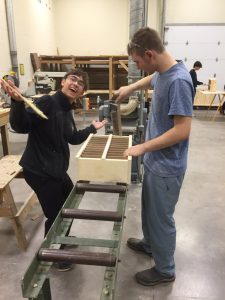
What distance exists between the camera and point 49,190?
1.73 metres

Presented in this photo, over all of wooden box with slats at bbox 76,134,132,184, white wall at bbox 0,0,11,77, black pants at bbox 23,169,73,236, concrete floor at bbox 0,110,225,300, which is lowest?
concrete floor at bbox 0,110,225,300

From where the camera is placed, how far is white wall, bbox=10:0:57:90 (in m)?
5.48

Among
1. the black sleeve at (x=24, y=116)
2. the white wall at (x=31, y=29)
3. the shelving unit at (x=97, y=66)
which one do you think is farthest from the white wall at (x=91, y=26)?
the black sleeve at (x=24, y=116)


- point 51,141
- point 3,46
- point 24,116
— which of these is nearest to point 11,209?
point 51,141

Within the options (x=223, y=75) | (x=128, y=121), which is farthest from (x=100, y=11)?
(x=128, y=121)

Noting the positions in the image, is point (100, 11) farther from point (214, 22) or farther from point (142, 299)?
point (142, 299)

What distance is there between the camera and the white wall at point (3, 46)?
4.78 m

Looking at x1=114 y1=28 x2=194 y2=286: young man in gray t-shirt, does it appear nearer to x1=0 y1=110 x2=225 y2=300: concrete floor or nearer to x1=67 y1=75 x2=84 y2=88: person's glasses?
x1=0 y1=110 x2=225 y2=300: concrete floor

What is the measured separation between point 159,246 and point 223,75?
25.3 ft

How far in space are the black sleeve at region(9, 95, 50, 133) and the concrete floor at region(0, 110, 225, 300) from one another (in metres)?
1.05

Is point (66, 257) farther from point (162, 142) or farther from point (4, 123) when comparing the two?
point (4, 123)

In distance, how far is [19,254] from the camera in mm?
2061

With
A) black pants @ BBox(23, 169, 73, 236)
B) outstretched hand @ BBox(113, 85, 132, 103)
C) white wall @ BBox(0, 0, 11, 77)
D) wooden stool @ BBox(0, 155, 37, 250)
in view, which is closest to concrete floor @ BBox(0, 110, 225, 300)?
wooden stool @ BBox(0, 155, 37, 250)

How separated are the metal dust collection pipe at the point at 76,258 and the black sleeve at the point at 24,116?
690mm
